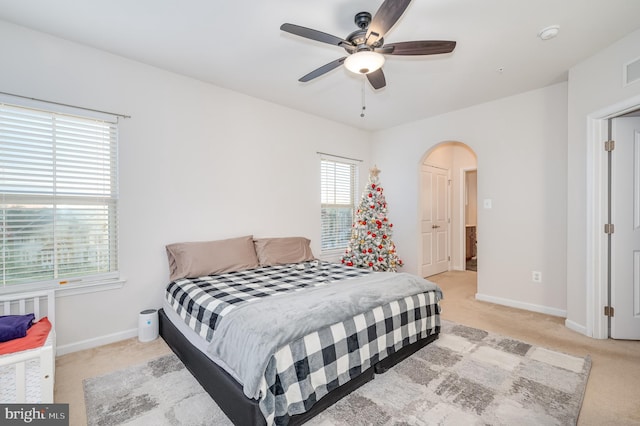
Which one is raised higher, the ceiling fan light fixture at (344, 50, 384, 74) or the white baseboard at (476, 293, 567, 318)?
the ceiling fan light fixture at (344, 50, 384, 74)

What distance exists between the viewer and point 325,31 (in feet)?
7.97

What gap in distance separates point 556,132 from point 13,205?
5.51 m

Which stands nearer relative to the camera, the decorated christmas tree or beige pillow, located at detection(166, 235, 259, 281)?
beige pillow, located at detection(166, 235, 259, 281)

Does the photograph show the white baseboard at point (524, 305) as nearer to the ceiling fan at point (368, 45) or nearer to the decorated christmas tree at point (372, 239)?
the decorated christmas tree at point (372, 239)

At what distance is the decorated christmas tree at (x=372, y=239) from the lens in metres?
4.39

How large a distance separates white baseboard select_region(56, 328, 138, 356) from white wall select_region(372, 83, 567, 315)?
14.3 feet

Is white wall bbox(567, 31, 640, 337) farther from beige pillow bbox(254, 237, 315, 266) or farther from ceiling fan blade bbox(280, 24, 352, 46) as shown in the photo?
beige pillow bbox(254, 237, 315, 266)

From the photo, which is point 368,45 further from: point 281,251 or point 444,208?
point 444,208

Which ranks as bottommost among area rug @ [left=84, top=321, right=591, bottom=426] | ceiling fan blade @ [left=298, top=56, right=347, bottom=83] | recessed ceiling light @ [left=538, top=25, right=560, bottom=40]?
area rug @ [left=84, top=321, right=591, bottom=426]

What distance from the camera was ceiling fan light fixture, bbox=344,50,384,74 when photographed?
2.00 metres

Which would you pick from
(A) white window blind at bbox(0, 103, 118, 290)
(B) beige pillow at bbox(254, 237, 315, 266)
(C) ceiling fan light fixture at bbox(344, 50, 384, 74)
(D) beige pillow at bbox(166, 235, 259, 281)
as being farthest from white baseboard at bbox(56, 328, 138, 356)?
(C) ceiling fan light fixture at bbox(344, 50, 384, 74)

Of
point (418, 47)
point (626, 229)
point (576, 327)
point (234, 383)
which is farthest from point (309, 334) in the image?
point (626, 229)

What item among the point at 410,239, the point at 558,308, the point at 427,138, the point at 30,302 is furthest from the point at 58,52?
the point at 558,308

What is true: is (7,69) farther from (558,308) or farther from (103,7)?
(558,308)
